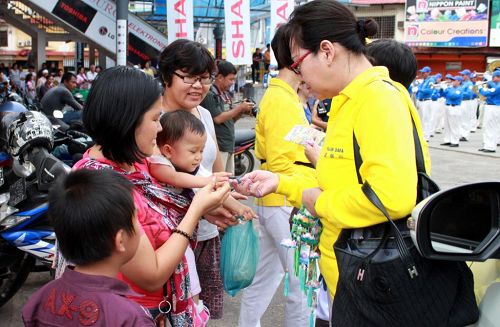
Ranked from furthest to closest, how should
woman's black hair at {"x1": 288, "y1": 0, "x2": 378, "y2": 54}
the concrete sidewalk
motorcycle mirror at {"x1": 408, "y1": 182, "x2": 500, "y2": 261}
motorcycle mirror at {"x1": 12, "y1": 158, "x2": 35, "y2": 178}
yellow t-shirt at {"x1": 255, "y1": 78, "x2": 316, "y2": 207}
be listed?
the concrete sidewalk → motorcycle mirror at {"x1": 12, "y1": 158, "x2": 35, "y2": 178} → yellow t-shirt at {"x1": 255, "y1": 78, "x2": 316, "y2": 207} → woman's black hair at {"x1": 288, "y1": 0, "x2": 378, "y2": 54} → motorcycle mirror at {"x1": 408, "y1": 182, "x2": 500, "y2": 261}

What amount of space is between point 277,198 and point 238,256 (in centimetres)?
81

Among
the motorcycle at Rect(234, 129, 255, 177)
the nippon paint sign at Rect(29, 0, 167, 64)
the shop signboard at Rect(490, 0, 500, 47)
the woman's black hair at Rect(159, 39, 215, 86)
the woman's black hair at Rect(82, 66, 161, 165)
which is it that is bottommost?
the motorcycle at Rect(234, 129, 255, 177)

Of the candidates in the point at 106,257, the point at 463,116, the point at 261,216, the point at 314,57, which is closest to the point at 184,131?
the point at 314,57

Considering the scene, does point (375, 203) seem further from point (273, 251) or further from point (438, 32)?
point (438, 32)

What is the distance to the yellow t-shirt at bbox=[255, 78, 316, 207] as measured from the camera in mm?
3332

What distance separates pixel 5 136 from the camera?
14.3 ft

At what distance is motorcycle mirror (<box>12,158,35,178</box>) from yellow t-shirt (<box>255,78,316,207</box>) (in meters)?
1.83

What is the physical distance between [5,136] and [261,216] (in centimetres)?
215

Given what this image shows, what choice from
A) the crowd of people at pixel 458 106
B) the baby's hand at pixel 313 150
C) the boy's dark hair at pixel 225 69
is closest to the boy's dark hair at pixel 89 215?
the baby's hand at pixel 313 150

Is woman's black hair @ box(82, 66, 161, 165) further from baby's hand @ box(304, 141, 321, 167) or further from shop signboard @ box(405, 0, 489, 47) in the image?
shop signboard @ box(405, 0, 489, 47)

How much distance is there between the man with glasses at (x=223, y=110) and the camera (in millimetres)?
5613

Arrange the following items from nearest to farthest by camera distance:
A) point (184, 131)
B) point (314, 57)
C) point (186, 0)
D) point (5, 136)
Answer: point (314, 57) < point (184, 131) < point (5, 136) < point (186, 0)

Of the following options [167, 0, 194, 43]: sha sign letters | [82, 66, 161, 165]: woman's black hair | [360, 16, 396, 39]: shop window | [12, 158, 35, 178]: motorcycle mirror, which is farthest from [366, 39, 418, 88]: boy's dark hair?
[360, 16, 396, 39]: shop window

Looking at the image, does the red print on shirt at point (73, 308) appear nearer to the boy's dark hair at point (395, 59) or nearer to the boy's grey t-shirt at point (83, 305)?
the boy's grey t-shirt at point (83, 305)
